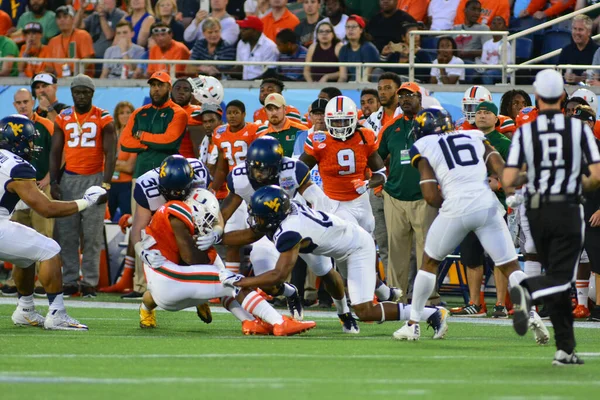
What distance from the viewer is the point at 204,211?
30.1 feet

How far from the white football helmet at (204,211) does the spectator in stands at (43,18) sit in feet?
29.6

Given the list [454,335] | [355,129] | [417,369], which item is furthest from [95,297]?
[417,369]

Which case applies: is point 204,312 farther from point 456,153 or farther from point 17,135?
point 456,153

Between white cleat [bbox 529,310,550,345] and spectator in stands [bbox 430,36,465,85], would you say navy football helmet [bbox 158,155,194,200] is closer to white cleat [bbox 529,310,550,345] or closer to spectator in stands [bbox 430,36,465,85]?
white cleat [bbox 529,310,550,345]

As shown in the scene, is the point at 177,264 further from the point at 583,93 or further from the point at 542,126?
the point at 583,93

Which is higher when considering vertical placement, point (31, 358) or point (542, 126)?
point (542, 126)

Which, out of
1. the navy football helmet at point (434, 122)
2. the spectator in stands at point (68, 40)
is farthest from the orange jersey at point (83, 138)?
the navy football helmet at point (434, 122)

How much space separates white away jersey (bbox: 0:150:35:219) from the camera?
8.95 m

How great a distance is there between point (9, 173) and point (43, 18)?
9214 millimetres

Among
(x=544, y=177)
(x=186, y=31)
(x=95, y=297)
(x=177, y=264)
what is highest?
(x=186, y=31)

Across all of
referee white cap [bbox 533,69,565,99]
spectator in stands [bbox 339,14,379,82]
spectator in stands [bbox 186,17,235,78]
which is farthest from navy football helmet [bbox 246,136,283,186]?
spectator in stands [bbox 186,17,235,78]

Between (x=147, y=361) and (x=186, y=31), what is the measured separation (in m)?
10.7

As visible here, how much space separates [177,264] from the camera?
361 inches

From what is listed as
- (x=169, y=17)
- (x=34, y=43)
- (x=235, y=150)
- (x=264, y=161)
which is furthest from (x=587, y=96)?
(x=34, y=43)
